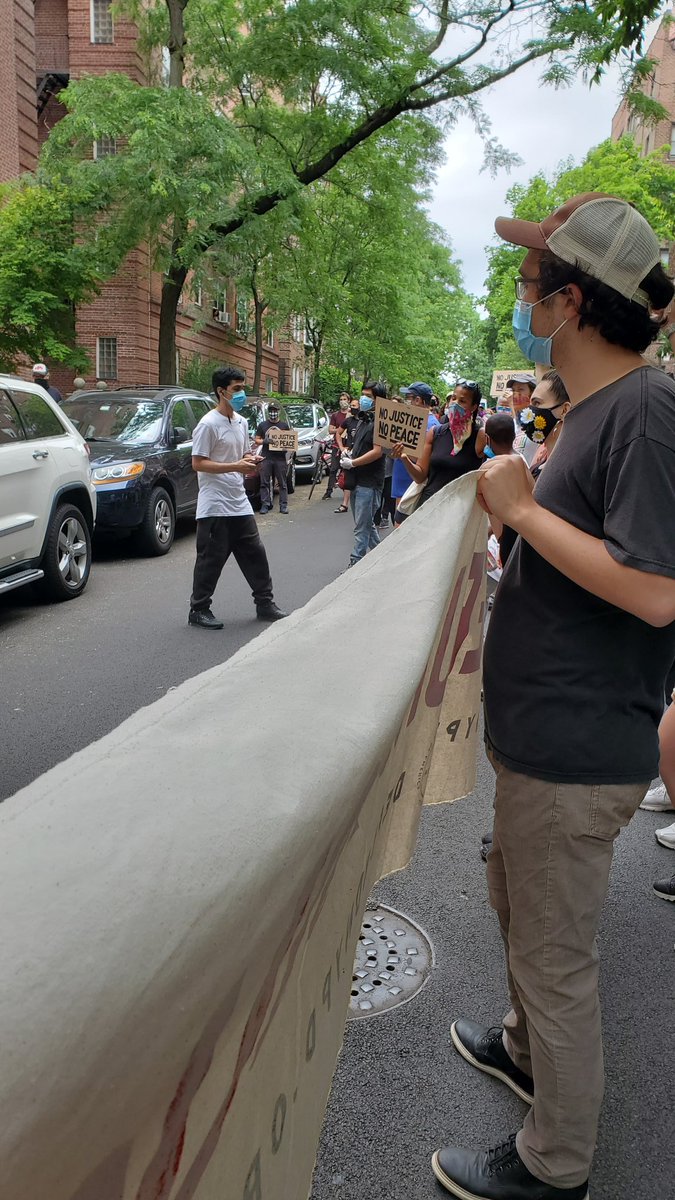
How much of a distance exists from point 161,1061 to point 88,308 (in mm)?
31202

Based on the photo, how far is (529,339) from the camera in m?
2.04

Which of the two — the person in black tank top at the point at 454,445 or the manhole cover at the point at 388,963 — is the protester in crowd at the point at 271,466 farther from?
the manhole cover at the point at 388,963

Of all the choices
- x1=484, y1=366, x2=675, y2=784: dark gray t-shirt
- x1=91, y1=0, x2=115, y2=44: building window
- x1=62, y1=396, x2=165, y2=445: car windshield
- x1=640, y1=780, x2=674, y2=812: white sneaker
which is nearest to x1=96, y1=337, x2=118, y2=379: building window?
x1=91, y1=0, x2=115, y2=44: building window

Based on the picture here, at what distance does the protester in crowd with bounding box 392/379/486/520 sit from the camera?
20.2ft

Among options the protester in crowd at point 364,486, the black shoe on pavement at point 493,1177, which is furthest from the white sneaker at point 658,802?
the protester in crowd at point 364,486

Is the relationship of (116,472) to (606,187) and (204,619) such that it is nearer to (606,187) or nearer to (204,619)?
(204,619)

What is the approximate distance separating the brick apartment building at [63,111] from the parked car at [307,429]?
14.8ft

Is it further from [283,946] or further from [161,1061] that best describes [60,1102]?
[283,946]

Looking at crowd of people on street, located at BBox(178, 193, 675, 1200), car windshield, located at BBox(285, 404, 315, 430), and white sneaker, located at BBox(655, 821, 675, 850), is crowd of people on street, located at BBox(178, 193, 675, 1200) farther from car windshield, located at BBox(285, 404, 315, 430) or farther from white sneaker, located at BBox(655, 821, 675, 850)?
car windshield, located at BBox(285, 404, 315, 430)

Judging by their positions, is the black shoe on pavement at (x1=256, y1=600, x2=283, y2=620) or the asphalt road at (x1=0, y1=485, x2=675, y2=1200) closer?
the asphalt road at (x1=0, y1=485, x2=675, y2=1200)

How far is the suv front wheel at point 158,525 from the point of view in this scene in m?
10.9

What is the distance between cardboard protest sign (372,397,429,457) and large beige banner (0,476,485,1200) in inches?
223

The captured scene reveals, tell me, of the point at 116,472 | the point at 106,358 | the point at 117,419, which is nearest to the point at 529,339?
the point at 116,472

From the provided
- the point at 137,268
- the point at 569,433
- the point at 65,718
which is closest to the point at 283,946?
the point at 569,433
